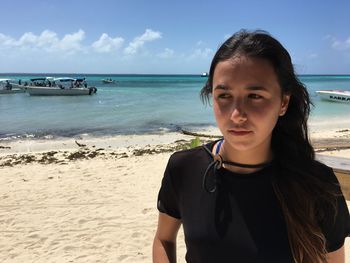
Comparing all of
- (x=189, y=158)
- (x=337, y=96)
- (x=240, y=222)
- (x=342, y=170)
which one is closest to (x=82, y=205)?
(x=342, y=170)

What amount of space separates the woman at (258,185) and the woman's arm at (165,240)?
160 millimetres

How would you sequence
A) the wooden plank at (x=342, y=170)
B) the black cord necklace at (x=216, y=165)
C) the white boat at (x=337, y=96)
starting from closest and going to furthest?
the black cord necklace at (x=216, y=165), the wooden plank at (x=342, y=170), the white boat at (x=337, y=96)

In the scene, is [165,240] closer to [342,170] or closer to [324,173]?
[324,173]

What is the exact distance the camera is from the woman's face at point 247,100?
1354 millimetres

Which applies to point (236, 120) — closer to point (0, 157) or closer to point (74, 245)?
point (74, 245)

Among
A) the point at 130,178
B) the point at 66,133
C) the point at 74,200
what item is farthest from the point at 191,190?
the point at 66,133

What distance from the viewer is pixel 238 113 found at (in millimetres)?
1347

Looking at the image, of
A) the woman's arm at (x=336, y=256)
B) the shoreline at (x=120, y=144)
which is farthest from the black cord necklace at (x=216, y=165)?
the shoreline at (x=120, y=144)

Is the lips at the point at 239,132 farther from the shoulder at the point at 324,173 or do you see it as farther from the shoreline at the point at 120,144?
the shoreline at the point at 120,144

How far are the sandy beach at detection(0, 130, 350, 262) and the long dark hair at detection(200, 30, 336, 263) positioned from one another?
10.2 ft

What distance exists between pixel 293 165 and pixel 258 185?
172mm

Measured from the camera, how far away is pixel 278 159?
1.48 m

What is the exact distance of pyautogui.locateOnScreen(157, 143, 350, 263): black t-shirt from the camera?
133 cm

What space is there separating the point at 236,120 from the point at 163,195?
49 cm
